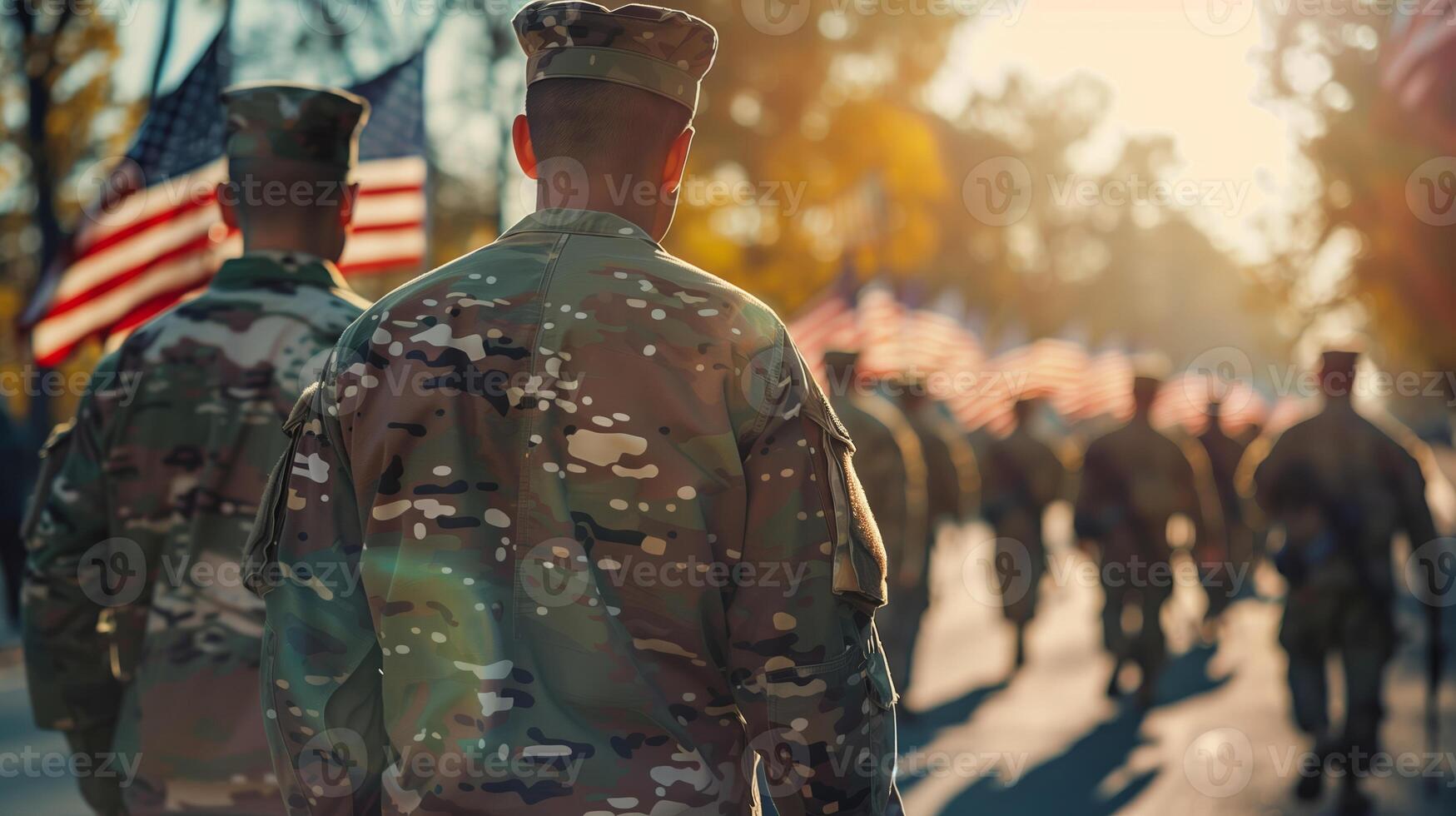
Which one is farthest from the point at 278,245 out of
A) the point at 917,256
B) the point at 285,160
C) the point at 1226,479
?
the point at 917,256

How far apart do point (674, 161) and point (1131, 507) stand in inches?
345

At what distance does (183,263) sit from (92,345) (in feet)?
2.44

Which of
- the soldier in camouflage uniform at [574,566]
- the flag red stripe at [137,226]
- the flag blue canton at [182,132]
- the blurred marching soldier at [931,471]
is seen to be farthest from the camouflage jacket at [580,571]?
the blurred marching soldier at [931,471]

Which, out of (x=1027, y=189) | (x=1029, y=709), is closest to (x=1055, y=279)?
(x=1027, y=189)

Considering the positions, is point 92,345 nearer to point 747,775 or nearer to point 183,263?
point 183,263

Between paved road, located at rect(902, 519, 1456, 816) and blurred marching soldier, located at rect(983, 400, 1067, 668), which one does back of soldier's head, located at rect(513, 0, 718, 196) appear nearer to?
paved road, located at rect(902, 519, 1456, 816)

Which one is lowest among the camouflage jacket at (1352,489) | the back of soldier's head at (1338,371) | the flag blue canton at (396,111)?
the camouflage jacket at (1352,489)

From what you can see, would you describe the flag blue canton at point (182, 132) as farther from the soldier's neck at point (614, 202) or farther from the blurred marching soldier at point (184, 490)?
the soldier's neck at point (614, 202)

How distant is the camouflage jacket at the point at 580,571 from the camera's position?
77.4 inches

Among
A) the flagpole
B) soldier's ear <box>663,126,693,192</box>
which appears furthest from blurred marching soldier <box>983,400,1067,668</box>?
soldier's ear <box>663,126,693,192</box>

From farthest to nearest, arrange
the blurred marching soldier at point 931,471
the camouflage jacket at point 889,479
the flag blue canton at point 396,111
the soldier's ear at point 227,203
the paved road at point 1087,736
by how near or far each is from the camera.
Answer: the blurred marching soldier at point 931,471 → the flag blue canton at point 396,111 → the camouflage jacket at point 889,479 → the paved road at point 1087,736 → the soldier's ear at point 227,203

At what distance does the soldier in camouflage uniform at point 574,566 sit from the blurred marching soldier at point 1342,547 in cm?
577

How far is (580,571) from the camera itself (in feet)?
6.56

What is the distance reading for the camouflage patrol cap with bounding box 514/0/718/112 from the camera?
6.91 ft
